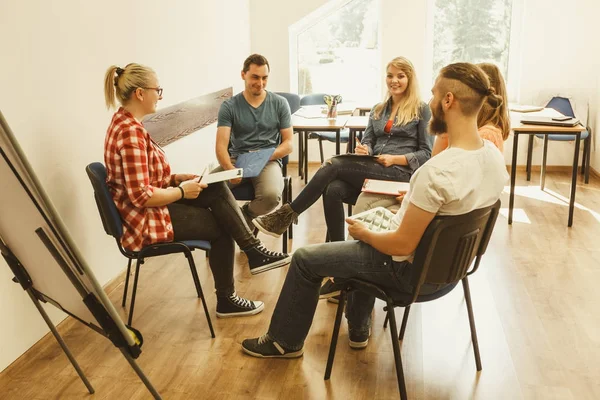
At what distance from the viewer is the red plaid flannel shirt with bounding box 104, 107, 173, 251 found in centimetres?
290

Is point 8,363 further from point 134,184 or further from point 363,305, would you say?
point 363,305

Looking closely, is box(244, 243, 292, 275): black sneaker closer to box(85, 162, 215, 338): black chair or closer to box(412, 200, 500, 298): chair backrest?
box(85, 162, 215, 338): black chair

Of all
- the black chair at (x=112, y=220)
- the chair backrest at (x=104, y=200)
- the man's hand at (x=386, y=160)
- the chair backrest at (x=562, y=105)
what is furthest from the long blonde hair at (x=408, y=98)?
the chair backrest at (x=562, y=105)

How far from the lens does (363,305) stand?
2.99m

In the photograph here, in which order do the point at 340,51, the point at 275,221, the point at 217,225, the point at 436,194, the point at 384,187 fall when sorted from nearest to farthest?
the point at 436,194
the point at 217,225
the point at 384,187
the point at 275,221
the point at 340,51

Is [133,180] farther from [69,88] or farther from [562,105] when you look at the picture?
[562,105]

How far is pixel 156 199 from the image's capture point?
2.99 metres

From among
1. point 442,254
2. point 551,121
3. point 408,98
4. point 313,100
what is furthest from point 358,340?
point 313,100

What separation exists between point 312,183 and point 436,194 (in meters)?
1.53

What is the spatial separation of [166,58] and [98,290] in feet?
10.0

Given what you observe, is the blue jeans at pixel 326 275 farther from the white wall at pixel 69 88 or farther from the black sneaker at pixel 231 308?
the white wall at pixel 69 88

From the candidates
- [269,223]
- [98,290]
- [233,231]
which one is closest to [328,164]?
[269,223]

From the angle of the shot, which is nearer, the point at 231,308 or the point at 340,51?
the point at 231,308

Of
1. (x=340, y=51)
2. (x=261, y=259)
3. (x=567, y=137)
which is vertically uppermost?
(x=340, y=51)
